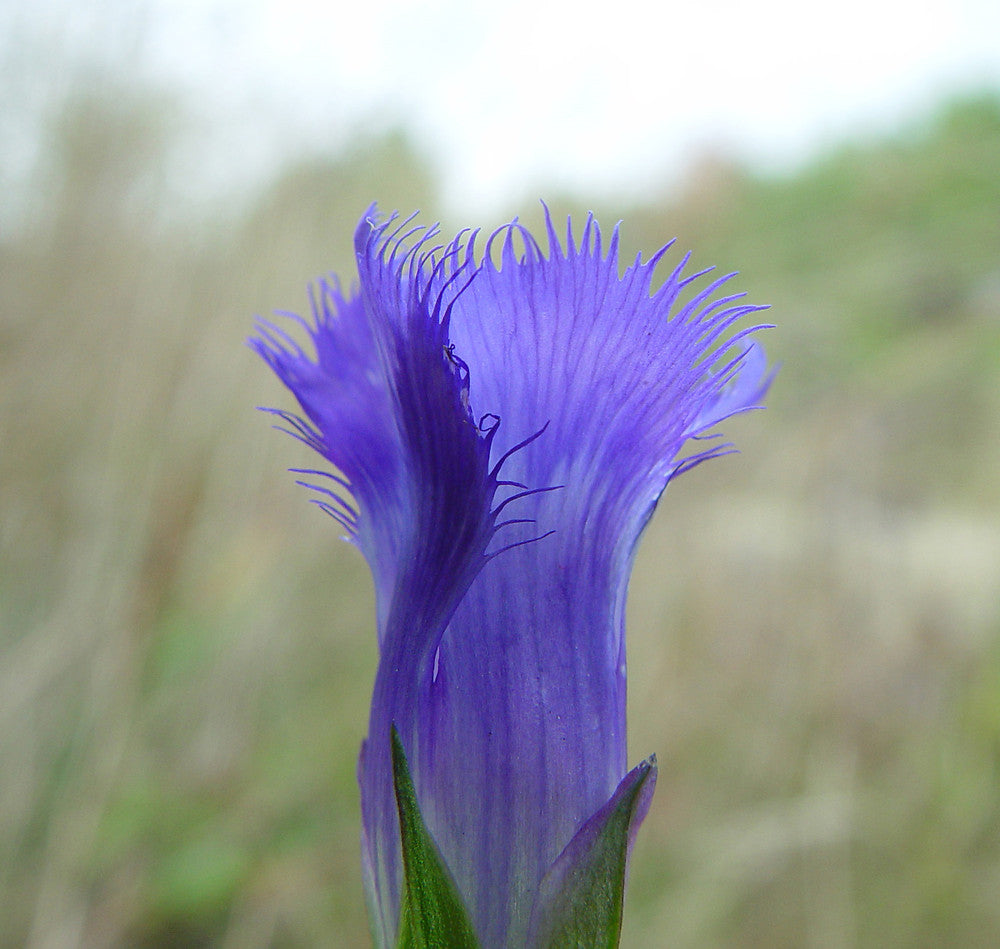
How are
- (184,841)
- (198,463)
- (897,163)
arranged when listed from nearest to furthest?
(184,841) → (198,463) → (897,163)

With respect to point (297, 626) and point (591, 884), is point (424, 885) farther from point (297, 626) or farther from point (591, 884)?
point (297, 626)

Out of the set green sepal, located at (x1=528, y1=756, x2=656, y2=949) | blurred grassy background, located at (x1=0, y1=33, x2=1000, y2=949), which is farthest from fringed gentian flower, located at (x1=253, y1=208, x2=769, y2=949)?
blurred grassy background, located at (x1=0, y1=33, x2=1000, y2=949)

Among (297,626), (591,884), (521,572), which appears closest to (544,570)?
(521,572)

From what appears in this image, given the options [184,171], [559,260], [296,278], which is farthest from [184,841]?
[559,260]

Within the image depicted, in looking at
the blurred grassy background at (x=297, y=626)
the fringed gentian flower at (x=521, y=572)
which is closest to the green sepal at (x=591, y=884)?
the fringed gentian flower at (x=521, y=572)

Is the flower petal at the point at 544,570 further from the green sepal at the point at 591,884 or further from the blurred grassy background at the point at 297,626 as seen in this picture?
the blurred grassy background at the point at 297,626

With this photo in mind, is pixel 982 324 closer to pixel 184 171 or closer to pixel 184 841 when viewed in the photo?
pixel 184 171

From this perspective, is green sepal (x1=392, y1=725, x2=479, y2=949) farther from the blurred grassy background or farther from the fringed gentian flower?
the blurred grassy background
